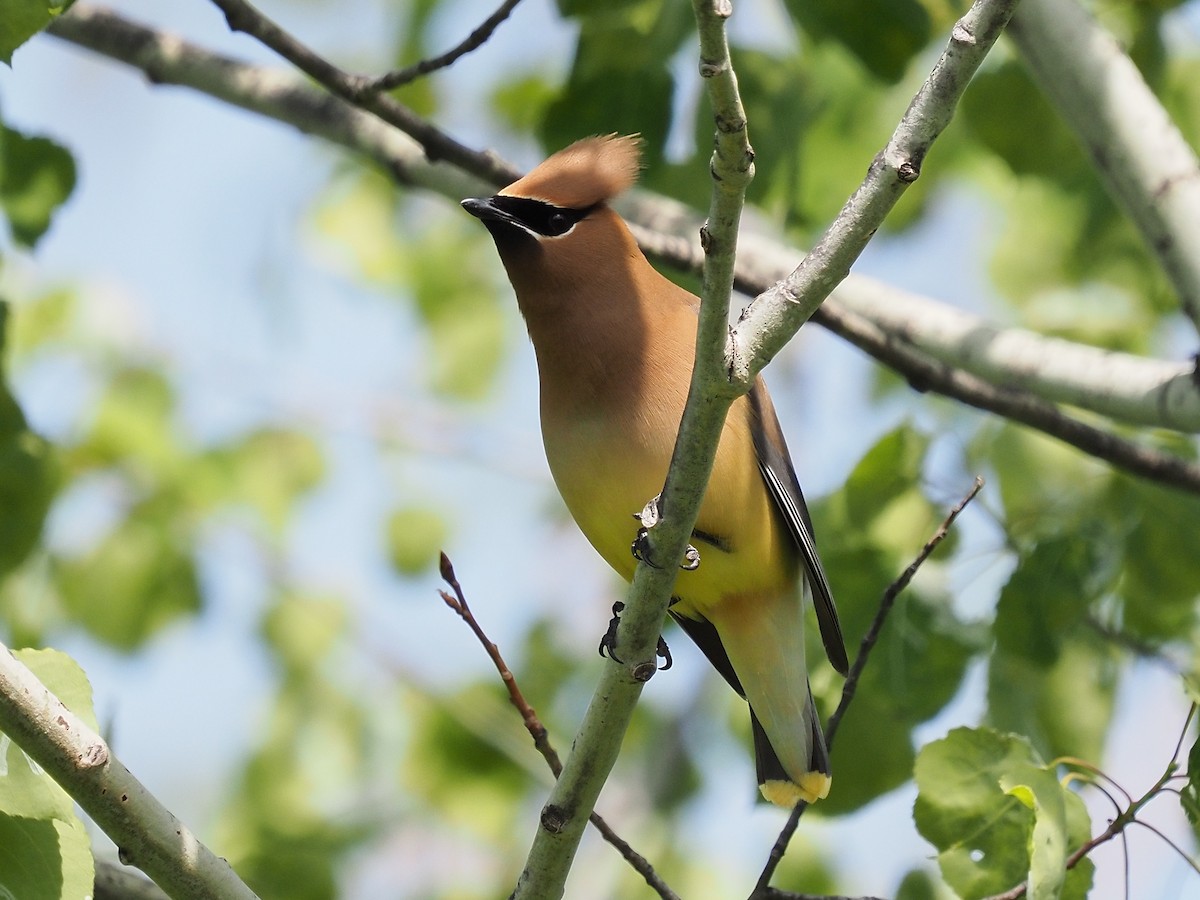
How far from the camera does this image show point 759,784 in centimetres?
423

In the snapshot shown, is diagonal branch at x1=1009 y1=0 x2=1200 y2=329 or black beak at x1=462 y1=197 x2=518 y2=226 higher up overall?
diagonal branch at x1=1009 y1=0 x2=1200 y2=329

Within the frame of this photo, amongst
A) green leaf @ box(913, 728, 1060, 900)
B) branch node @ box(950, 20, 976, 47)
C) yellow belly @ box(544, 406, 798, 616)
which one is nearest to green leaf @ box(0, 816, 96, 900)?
yellow belly @ box(544, 406, 798, 616)

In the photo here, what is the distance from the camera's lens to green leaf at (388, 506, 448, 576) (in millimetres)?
7879

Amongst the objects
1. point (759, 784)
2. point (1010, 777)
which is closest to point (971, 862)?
point (1010, 777)

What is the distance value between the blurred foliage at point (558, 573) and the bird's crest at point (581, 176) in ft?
1.15

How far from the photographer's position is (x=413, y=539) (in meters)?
7.95

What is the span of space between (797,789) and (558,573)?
214 inches

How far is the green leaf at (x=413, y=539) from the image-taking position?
25.8 ft

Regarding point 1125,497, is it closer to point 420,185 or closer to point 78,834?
point 420,185

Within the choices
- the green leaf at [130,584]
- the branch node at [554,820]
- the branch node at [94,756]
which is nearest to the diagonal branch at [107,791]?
the branch node at [94,756]

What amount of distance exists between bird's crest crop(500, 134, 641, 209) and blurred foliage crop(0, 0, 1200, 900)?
0.35 m

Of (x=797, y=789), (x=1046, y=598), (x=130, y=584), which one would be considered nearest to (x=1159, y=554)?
(x=1046, y=598)

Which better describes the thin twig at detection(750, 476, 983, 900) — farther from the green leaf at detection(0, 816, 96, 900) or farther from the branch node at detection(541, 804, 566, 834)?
the green leaf at detection(0, 816, 96, 900)

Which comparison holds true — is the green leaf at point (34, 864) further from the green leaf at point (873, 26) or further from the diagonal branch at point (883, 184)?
the green leaf at point (873, 26)
